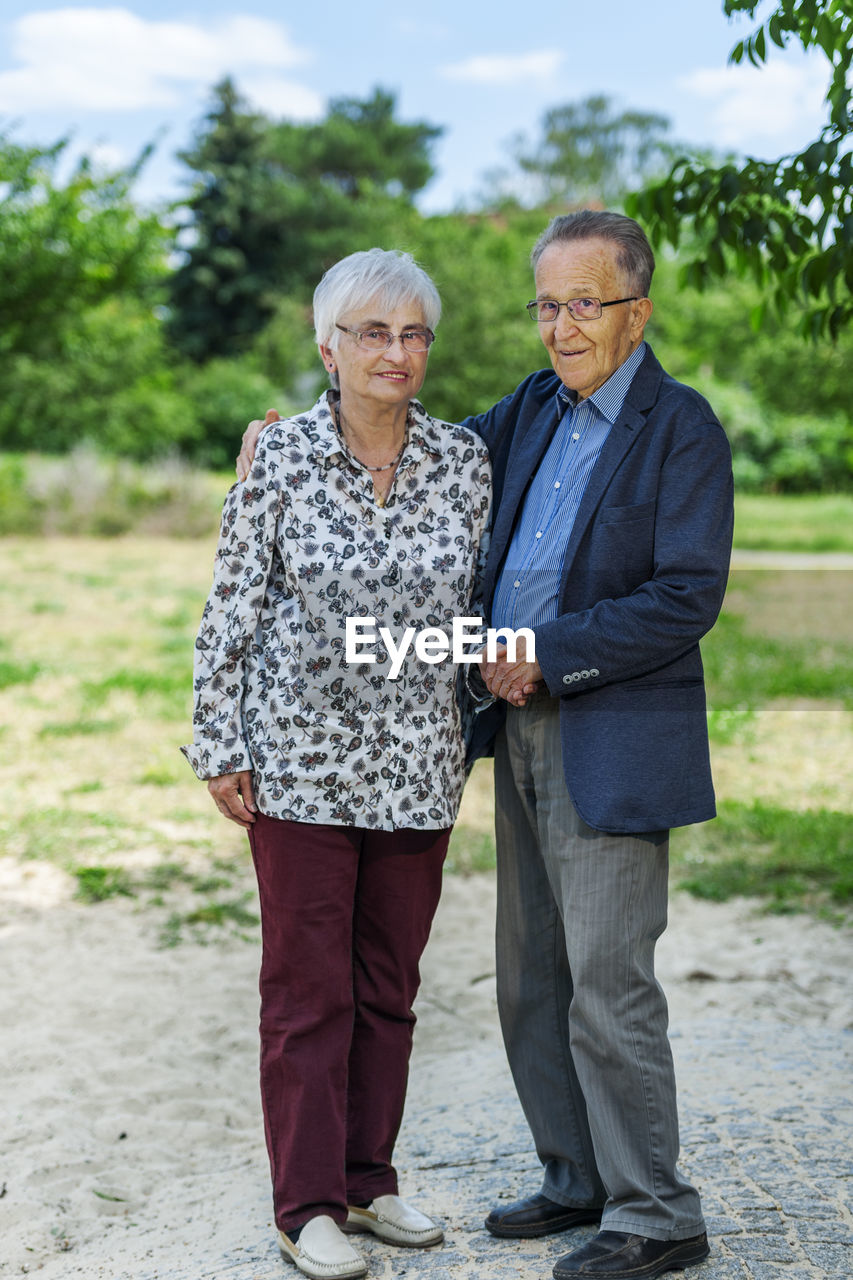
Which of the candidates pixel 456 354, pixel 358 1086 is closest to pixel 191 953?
pixel 358 1086

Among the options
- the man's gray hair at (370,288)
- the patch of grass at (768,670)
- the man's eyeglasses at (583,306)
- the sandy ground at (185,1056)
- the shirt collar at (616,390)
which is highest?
the man's gray hair at (370,288)

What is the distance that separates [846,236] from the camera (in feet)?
12.6

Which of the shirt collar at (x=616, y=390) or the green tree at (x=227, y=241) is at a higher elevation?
the green tree at (x=227, y=241)

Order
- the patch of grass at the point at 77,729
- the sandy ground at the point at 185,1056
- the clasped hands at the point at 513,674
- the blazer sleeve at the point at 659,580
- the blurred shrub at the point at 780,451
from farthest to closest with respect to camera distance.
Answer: the blurred shrub at the point at 780,451 < the patch of grass at the point at 77,729 < the sandy ground at the point at 185,1056 < the clasped hands at the point at 513,674 < the blazer sleeve at the point at 659,580

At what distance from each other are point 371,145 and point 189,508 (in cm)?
2821

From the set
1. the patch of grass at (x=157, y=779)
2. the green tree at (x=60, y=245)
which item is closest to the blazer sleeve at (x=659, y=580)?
the patch of grass at (x=157, y=779)

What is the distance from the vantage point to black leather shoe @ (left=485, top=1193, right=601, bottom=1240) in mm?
2947

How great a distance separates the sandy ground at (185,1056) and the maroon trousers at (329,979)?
28 cm

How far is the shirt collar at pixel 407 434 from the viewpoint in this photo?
9.24ft

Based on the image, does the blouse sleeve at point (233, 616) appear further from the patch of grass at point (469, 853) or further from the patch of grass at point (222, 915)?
the patch of grass at point (469, 853)

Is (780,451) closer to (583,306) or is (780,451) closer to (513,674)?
(583,306)

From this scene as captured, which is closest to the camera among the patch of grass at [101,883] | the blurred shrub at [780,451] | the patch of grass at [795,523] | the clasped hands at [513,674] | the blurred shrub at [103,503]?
the clasped hands at [513,674]

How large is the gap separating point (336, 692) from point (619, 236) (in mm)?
1143

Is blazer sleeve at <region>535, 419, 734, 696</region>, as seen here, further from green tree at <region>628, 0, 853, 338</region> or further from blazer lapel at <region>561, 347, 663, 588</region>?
green tree at <region>628, 0, 853, 338</region>
